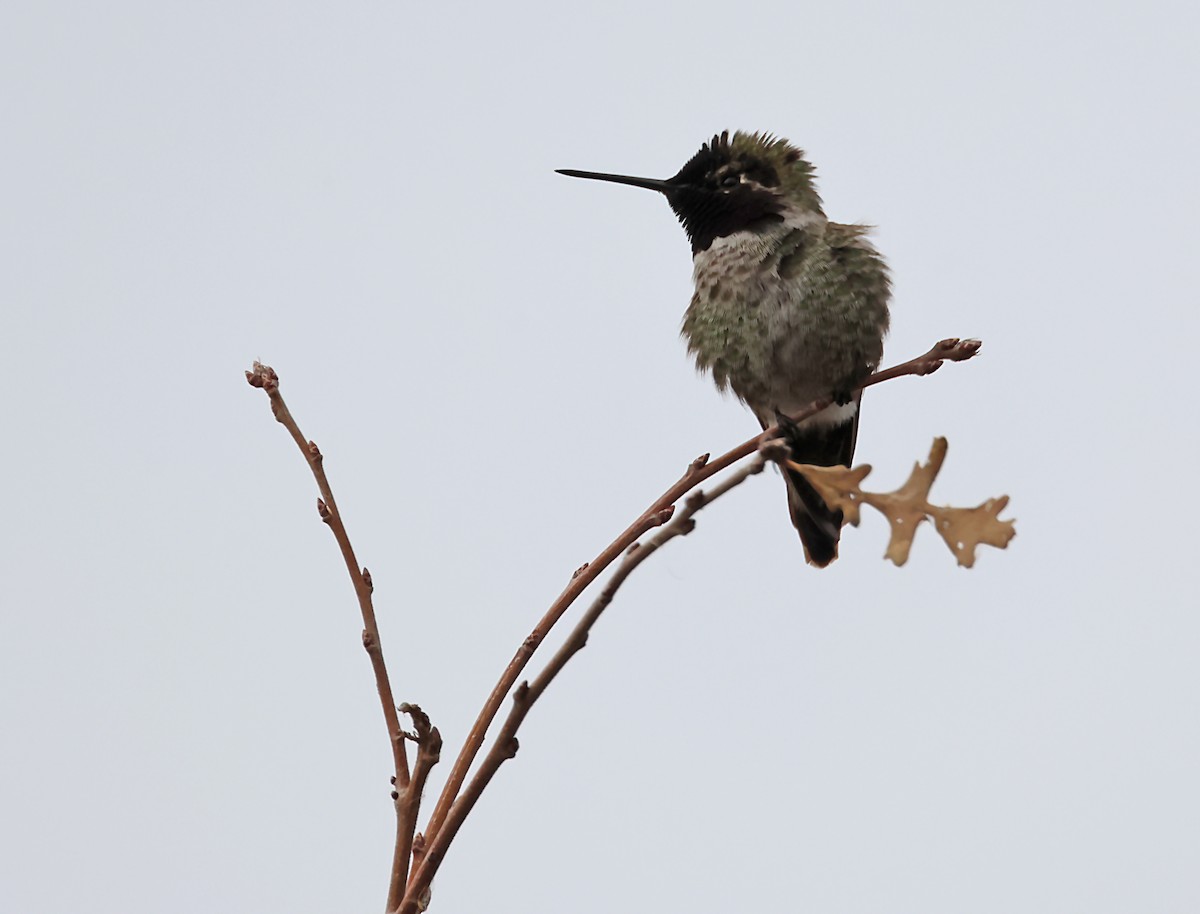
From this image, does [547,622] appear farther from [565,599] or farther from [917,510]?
[917,510]

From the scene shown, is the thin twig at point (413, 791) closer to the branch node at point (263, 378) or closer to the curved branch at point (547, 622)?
the curved branch at point (547, 622)

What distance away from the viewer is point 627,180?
3.11 m

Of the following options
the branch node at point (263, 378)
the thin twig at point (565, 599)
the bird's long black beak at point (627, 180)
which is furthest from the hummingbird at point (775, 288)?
the branch node at point (263, 378)

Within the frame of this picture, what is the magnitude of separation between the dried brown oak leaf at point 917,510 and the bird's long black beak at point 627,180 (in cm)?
159

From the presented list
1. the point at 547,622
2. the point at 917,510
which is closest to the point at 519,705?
the point at 547,622

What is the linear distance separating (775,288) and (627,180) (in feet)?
1.45

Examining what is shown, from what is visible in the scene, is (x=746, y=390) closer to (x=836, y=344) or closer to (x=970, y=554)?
(x=836, y=344)

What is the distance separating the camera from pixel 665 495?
59.5 inches

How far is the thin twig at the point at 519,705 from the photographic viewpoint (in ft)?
4.00

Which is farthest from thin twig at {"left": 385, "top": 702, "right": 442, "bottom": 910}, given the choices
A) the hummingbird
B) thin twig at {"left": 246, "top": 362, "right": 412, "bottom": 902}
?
the hummingbird

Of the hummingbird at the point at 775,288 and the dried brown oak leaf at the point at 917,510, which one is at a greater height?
the hummingbird at the point at 775,288

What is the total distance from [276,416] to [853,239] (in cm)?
205

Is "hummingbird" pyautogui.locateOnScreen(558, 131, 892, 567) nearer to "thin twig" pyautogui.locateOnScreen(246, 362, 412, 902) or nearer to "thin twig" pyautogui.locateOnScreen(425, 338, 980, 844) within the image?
"thin twig" pyautogui.locateOnScreen(425, 338, 980, 844)

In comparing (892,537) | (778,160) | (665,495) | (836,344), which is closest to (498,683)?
(665,495)
